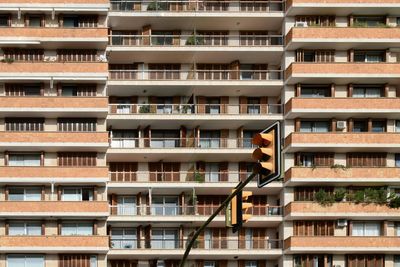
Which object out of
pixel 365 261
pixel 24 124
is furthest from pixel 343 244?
pixel 24 124

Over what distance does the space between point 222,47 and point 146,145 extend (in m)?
8.86

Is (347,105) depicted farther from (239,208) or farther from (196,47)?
(239,208)

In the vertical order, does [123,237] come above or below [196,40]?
below

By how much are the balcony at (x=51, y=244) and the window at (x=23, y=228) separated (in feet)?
4.01

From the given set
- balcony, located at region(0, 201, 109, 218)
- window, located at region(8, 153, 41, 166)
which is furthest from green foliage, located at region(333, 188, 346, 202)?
window, located at region(8, 153, 41, 166)

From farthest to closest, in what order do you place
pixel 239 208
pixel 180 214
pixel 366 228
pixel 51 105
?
pixel 180 214, pixel 366 228, pixel 51 105, pixel 239 208

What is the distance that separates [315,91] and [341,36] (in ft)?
14.4

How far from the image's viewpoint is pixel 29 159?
64.0 metres

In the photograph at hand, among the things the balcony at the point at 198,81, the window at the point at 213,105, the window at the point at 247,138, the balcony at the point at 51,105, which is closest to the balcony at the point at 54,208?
the balcony at the point at 51,105

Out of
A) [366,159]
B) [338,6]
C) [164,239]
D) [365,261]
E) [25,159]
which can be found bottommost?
[365,261]

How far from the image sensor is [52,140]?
6262 centimetres

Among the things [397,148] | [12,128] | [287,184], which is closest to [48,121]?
[12,128]

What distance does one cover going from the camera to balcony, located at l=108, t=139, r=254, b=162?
64.8m

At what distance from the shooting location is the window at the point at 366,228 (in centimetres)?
6444
